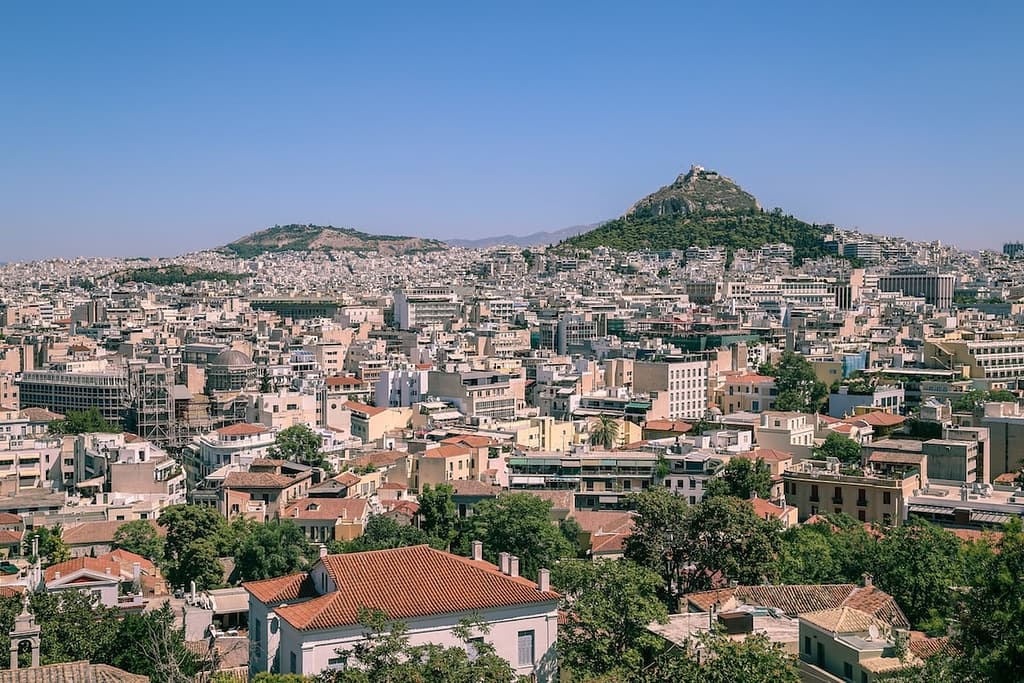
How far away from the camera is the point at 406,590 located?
44.1ft

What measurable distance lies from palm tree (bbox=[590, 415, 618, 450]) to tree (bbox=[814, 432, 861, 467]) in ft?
22.2

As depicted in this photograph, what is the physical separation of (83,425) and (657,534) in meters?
27.2

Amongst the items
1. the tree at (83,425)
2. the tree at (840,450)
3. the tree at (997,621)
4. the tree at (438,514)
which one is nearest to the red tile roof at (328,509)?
the tree at (438,514)

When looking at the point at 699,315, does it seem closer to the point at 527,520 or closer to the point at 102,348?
the point at 102,348

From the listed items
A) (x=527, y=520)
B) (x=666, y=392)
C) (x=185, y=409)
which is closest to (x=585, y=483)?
(x=527, y=520)

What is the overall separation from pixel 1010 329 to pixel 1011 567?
5280 cm

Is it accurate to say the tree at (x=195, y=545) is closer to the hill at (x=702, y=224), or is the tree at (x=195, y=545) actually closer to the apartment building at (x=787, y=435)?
the apartment building at (x=787, y=435)

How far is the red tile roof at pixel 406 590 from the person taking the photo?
42.7 feet

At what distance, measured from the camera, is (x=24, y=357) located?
5878 cm

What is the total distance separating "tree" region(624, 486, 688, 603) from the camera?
68.0ft

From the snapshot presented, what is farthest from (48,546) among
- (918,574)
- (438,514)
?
(918,574)

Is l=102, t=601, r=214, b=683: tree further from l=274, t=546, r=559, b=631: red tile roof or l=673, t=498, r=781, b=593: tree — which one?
l=673, t=498, r=781, b=593: tree

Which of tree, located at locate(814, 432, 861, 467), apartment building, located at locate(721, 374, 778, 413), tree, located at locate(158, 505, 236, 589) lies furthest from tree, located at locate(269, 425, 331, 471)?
apartment building, located at locate(721, 374, 778, 413)

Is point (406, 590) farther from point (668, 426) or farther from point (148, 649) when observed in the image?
point (668, 426)
